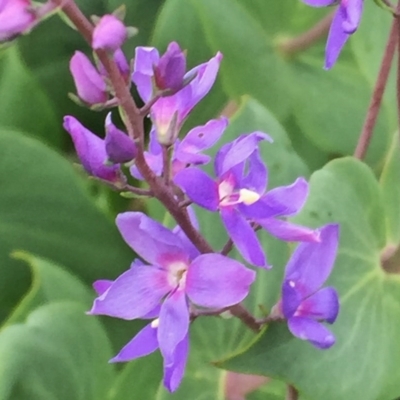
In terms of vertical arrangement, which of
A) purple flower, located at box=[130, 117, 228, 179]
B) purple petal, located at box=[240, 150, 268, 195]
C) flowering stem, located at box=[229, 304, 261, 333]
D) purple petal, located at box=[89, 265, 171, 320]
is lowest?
flowering stem, located at box=[229, 304, 261, 333]

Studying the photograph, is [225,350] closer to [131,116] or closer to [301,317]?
[301,317]

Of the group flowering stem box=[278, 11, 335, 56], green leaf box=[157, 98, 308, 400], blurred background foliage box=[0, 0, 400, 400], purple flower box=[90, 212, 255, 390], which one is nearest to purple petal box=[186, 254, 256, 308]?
purple flower box=[90, 212, 255, 390]

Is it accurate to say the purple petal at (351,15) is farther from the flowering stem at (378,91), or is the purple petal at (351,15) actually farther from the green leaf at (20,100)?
the green leaf at (20,100)

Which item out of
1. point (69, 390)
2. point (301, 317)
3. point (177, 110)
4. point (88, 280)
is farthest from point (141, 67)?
point (88, 280)

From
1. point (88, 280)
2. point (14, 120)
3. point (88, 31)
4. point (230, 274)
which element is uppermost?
point (88, 31)

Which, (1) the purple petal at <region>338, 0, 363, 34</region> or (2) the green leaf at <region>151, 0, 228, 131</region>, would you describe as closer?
(1) the purple petal at <region>338, 0, 363, 34</region>

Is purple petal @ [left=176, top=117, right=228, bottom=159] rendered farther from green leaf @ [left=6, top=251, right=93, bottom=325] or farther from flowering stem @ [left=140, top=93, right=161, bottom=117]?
green leaf @ [left=6, top=251, right=93, bottom=325]
